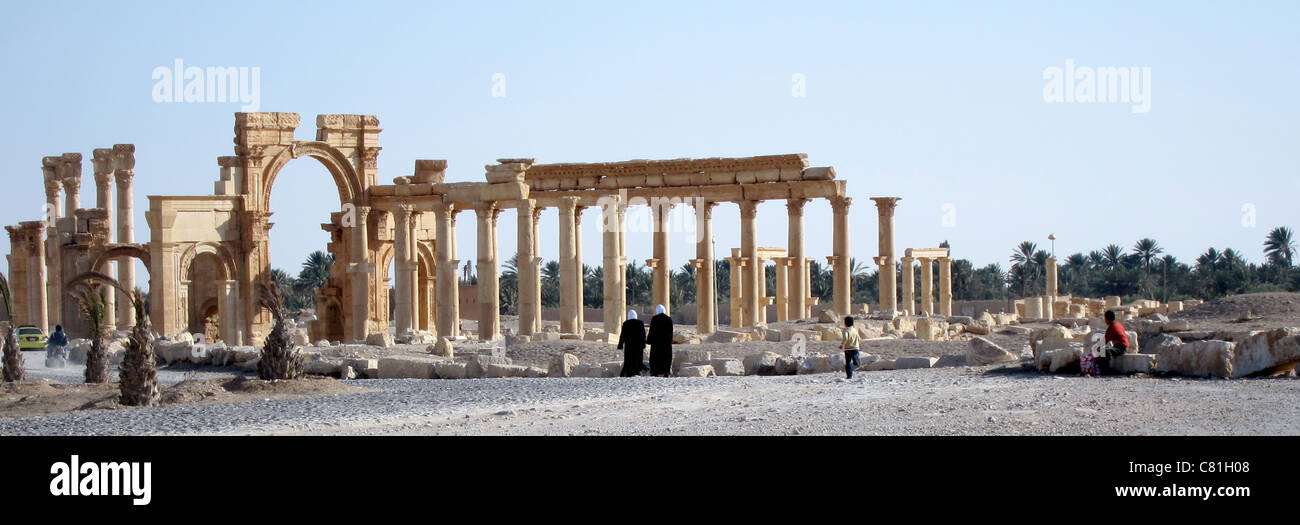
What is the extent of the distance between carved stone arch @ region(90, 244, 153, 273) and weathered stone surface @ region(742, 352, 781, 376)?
24280 millimetres

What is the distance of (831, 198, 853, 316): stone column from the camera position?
3966cm

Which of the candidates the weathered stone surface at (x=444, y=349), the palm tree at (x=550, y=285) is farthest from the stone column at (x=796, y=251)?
the palm tree at (x=550, y=285)

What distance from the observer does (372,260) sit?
43906 mm

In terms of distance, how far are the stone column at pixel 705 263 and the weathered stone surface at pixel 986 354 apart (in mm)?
19602

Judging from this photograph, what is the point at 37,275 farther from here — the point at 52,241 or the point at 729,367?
the point at 729,367

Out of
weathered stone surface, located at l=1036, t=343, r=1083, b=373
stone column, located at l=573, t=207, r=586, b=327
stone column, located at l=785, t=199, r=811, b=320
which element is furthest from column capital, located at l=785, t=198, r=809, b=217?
weathered stone surface, located at l=1036, t=343, r=1083, b=373

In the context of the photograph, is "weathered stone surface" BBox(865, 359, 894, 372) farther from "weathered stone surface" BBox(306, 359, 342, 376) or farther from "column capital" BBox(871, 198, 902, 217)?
"column capital" BBox(871, 198, 902, 217)

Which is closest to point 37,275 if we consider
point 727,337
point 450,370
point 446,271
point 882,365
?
point 446,271

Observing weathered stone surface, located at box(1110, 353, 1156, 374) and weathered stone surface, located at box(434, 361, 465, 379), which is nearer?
weathered stone surface, located at box(1110, 353, 1156, 374)

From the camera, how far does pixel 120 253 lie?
1652 inches

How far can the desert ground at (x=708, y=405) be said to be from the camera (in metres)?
13.1
